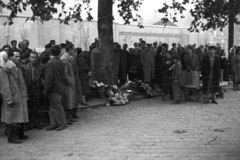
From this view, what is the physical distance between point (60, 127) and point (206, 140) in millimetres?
3327

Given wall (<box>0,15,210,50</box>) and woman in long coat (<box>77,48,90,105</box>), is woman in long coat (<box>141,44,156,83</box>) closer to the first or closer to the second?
woman in long coat (<box>77,48,90,105</box>)

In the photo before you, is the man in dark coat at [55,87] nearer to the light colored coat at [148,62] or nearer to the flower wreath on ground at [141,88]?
the flower wreath on ground at [141,88]

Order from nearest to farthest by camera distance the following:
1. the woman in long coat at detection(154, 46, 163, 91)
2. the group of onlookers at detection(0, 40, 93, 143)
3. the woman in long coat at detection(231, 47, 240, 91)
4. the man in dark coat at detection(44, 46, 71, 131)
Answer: the group of onlookers at detection(0, 40, 93, 143) < the man in dark coat at detection(44, 46, 71, 131) < the woman in long coat at detection(154, 46, 163, 91) < the woman in long coat at detection(231, 47, 240, 91)

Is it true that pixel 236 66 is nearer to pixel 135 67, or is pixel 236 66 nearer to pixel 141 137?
pixel 135 67

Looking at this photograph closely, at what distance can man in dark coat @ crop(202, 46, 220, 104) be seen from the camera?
11.6 metres

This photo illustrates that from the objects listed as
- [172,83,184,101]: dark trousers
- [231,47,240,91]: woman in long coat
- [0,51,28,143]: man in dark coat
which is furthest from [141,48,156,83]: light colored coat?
[0,51,28,143]: man in dark coat

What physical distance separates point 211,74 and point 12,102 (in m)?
7.24

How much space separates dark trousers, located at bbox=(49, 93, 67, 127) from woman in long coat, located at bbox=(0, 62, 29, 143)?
0.95m

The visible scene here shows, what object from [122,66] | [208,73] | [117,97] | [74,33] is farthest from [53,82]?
[74,33]

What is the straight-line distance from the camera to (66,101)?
28.0 feet

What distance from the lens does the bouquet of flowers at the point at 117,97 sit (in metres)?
11.5

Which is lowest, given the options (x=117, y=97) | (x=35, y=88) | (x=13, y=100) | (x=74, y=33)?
(x=117, y=97)

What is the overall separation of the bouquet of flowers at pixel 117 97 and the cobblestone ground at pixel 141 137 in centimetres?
100

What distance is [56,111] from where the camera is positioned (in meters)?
7.98
